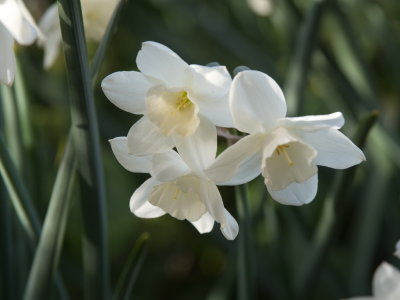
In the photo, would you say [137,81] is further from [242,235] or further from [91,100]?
[242,235]

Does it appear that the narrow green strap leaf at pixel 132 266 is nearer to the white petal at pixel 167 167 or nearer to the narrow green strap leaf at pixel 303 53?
the white petal at pixel 167 167

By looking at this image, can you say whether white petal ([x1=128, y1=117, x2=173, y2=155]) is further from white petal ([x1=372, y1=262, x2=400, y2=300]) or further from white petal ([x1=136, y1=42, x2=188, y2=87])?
white petal ([x1=372, y1=262, x2=400, y2=300])

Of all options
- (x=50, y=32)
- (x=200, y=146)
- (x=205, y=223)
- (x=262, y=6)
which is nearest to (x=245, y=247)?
(x=205, y=223)

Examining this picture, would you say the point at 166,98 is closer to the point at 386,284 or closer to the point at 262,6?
the point at 386,284

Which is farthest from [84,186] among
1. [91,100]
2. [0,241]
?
[0,241]

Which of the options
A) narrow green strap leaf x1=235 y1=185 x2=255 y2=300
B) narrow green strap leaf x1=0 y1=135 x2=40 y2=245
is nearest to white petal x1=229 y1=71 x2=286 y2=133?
narrow green strap leaf x1=235 y1=185 x2=255 y2=300

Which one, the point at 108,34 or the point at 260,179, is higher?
the point at 108,34
